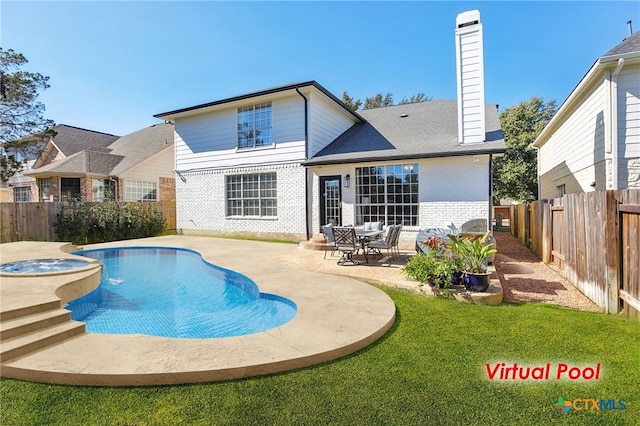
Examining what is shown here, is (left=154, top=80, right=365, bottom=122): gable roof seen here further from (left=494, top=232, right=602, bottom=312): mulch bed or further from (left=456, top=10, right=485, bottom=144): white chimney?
(left=494, top=232, right=602, bottom=312): mulch bed

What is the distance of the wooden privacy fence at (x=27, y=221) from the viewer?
12.7 metres

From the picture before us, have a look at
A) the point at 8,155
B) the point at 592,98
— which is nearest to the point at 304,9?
the point at 592,98

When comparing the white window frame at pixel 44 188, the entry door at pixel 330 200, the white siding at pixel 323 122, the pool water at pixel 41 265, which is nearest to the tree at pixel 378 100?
the white siding at pixel 323 122

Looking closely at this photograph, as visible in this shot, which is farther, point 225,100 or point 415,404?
point 225,100

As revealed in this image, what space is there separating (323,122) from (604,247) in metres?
10.8

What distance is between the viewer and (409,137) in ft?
41.1

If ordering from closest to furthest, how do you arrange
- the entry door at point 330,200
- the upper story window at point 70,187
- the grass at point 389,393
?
the grass at point 389,393, the entry door at point 330,200, the upper story window at point 70,187

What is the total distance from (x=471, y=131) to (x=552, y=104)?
66.5 feet

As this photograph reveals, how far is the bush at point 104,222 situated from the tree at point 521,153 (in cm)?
2358

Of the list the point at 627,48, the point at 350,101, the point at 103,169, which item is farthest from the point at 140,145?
the point at 627,48

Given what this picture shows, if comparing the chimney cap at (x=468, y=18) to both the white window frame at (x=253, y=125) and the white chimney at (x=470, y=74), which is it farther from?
the white window frame at (x=253, y=125)

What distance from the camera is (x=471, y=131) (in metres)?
10.3

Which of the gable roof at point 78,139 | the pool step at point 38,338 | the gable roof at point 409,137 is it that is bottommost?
the pool step at point 38,338

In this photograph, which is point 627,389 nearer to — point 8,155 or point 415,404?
point 415,404
